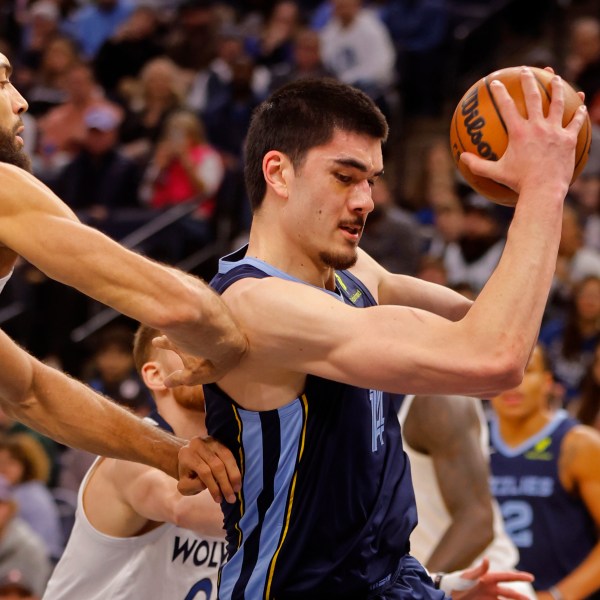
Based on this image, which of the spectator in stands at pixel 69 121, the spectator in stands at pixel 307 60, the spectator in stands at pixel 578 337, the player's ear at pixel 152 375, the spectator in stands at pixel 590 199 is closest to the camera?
the player's ear at pixel 152 375

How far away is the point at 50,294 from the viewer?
1048cm

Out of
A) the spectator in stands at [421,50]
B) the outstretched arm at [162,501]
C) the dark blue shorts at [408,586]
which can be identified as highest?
the spectator in stands at [421,50]

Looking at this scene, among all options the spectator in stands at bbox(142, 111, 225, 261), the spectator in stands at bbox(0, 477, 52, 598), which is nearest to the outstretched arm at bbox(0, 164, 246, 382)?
the spectator in stands at bbox(0, 477, 52, 598)

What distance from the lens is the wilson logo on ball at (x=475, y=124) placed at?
323 cm

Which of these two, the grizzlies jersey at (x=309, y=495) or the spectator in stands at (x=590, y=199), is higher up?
the spectator in stands at (x=590, y=199)

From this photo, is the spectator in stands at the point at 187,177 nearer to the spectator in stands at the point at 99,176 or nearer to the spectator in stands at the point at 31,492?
the spectator in stands at the point at 99,176

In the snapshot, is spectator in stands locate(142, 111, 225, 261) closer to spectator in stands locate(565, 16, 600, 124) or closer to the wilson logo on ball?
spectator in stands locate(565, 16, 600, 124)

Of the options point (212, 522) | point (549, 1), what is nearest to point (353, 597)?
point (212, 522)

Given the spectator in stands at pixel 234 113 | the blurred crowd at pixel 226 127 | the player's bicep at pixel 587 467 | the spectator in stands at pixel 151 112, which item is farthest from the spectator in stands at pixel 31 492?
the spectator in stands at pixel 234 113

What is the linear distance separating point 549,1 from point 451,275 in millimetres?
4298

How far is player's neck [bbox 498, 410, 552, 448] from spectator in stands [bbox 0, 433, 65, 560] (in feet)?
9.38

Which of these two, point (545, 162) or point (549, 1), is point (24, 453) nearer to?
point (545, 162)

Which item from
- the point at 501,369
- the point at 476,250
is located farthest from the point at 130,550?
the point at 476,250

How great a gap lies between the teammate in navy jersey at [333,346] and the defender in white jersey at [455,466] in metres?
1.75
